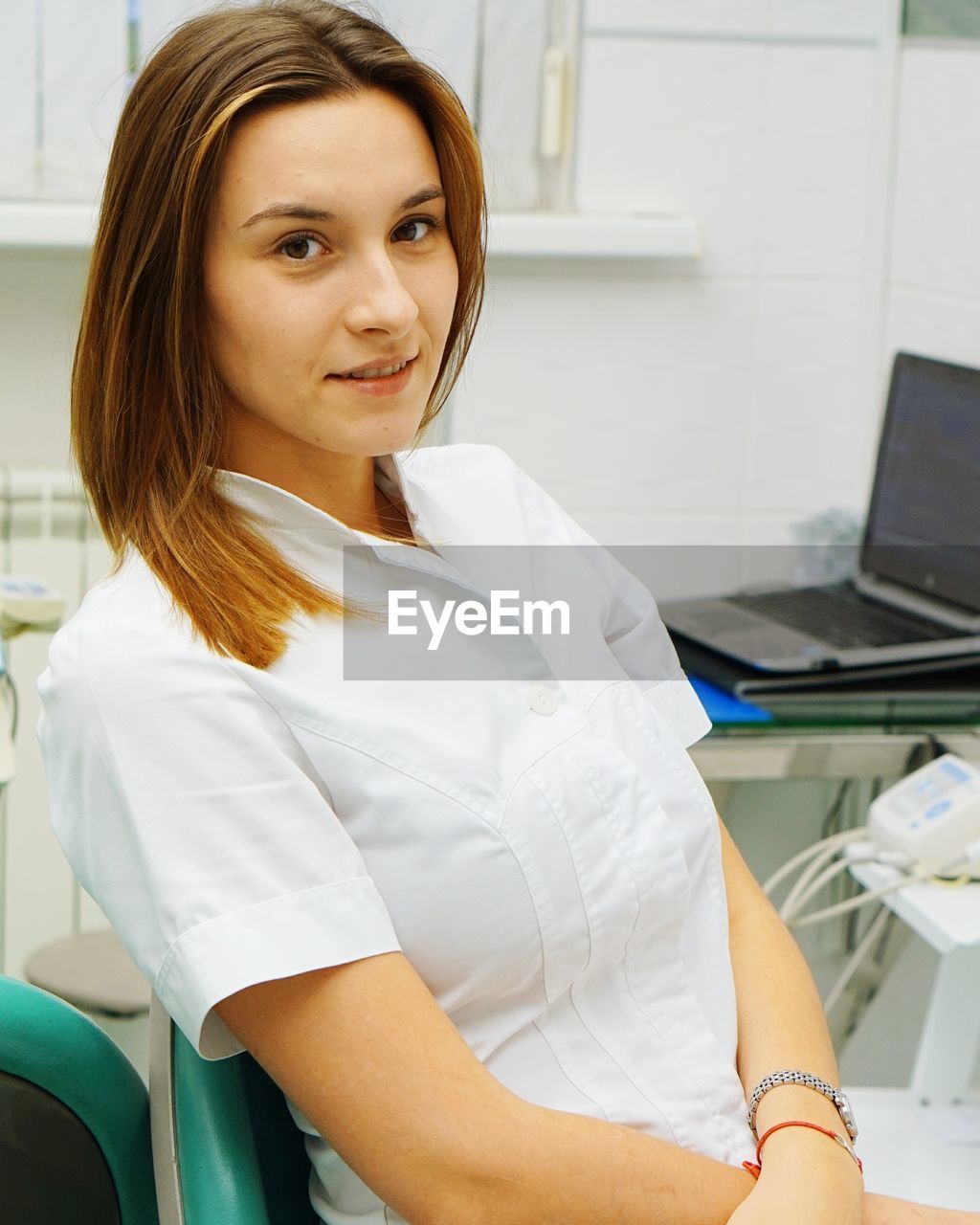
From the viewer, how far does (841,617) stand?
2.06 meters

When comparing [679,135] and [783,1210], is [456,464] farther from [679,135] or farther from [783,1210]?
[679,135]

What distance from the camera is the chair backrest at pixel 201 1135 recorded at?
94cm

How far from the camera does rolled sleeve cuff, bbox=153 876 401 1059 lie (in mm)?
866

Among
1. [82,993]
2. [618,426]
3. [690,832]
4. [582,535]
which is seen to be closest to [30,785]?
[82,993]

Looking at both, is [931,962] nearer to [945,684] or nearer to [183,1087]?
[945,684]

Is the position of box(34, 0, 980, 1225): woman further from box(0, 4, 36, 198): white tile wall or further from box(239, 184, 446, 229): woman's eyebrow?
box(0, 4, 36, 198): white tile wall

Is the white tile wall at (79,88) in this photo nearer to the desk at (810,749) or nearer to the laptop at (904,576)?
the laptop at (904,576)

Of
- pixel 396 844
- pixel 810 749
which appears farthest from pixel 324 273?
pixel 810 749

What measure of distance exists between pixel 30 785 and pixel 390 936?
4.90 ft

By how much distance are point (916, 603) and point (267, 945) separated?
4.72 ft

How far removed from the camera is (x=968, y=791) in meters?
1.61

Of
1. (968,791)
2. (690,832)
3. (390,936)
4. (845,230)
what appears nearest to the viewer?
(390,936)

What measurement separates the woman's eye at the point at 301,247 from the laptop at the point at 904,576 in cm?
100
